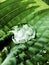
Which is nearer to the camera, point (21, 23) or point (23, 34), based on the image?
point (23, 34)

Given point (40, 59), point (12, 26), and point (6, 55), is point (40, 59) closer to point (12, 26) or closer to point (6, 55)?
point (6, 55)

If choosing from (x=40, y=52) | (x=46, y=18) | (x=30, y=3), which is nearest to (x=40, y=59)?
(x=40, y=52)

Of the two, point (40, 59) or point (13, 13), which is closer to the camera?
point (40, 59)
